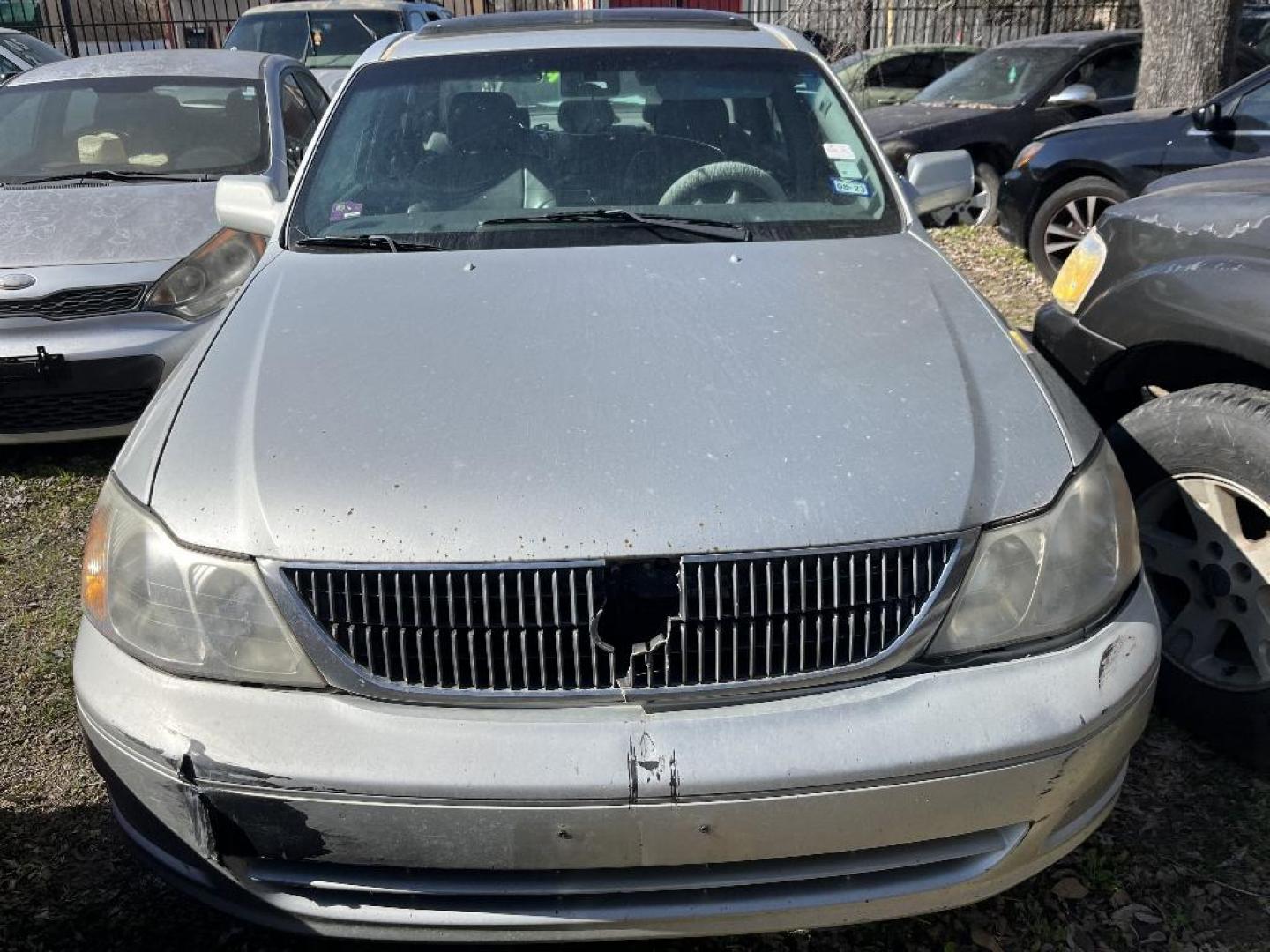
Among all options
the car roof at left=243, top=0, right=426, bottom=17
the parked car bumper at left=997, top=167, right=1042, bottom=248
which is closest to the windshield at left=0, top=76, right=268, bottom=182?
the parked car bumper at left=997, top=167, right=1042, bottom=248

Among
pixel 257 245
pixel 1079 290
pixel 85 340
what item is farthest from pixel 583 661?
→ pixel 257 245

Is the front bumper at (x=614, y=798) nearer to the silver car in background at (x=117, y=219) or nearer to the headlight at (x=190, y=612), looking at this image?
the headlight at (x=190, y=612)

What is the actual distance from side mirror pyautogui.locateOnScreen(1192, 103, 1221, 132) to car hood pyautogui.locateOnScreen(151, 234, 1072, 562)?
4.80 meters

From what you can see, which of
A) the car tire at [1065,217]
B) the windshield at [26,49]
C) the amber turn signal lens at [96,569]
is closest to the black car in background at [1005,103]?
the car tire at [1065,217]

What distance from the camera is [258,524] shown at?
2.01 metres

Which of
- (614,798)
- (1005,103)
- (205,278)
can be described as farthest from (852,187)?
(1005,103)

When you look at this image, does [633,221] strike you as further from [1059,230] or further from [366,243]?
[1059,230]

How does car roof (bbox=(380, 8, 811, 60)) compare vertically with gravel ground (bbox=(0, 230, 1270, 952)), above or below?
above

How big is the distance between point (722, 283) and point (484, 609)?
117cm

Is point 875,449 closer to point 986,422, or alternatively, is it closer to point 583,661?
point 986,422

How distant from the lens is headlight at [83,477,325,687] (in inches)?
78.2

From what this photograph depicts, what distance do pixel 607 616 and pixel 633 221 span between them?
4.80 ft

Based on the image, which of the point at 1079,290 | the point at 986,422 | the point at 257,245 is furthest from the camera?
the point at 257,245

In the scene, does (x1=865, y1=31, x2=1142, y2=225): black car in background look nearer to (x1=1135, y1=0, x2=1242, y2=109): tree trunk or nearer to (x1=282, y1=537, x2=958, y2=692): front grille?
(x1=1135, y1=0, x2=1242, y2=109): tree trunk
